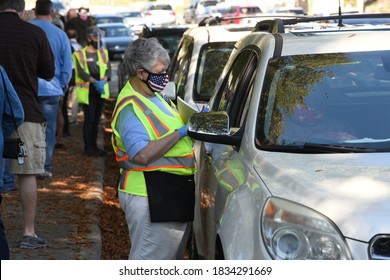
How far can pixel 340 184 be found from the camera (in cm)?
461

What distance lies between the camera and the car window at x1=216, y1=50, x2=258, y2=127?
6.11 meters

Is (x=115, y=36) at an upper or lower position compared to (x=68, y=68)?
lower

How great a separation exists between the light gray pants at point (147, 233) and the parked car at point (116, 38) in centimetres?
3250

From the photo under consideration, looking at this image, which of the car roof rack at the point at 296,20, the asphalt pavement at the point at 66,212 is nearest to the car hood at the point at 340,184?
the car roof rack at the point at 296,20

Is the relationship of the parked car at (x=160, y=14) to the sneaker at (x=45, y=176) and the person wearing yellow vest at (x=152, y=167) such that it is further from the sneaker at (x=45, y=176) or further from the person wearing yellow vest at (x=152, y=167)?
the person wearing yellow vest at (x=152, y=167)

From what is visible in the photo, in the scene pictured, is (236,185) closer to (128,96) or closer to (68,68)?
(128,96)

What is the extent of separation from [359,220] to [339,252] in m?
0.16

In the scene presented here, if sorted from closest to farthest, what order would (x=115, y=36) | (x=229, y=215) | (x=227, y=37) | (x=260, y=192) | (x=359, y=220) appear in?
(x=359, y=220)
(x=260, y=192)
(x=229, y=215)
(x=227, y=37)
(x=115, y=36)

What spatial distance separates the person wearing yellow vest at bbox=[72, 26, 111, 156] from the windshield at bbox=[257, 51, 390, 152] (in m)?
9.05

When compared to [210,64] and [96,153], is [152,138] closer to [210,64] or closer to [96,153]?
[210,64]

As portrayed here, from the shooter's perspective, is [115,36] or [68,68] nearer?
[68,68]

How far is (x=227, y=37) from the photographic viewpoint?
10602 millimetres

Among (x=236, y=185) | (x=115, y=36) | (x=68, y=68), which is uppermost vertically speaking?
(x=236, y=185)

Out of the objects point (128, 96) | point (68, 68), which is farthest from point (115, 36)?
point (128, 96)
